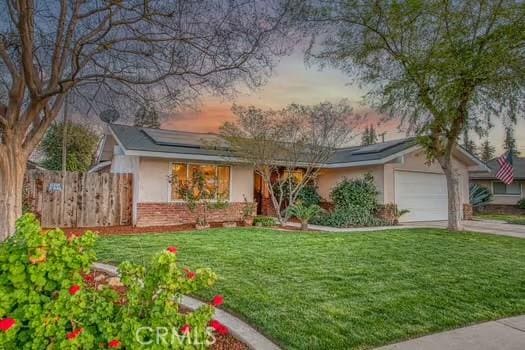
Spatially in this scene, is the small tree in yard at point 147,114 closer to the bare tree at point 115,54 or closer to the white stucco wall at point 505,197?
the bare tree at point 115,54

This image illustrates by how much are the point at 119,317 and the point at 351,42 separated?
476 inches

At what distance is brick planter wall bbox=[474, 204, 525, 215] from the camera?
77.4ft

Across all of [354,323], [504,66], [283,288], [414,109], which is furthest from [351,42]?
[354,323]

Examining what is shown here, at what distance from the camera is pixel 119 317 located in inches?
95.3

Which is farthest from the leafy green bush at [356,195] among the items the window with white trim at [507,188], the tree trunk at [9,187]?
the window with white trim at [507,188]

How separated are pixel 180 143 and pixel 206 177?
1.62 m

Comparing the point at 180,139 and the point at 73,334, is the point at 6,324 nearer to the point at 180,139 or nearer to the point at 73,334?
the point at 73,334

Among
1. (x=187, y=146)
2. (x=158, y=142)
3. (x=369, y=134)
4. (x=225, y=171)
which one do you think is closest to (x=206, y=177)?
(x=225, y=171)

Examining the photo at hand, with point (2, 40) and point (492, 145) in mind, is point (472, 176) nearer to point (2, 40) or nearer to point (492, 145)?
point (2, 40)

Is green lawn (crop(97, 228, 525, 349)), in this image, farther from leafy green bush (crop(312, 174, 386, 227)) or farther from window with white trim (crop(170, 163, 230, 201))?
leafy green bush (crop(312, 174, 386, 227))

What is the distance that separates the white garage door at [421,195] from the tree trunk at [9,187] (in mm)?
13630

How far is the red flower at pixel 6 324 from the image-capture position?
7.11 ft

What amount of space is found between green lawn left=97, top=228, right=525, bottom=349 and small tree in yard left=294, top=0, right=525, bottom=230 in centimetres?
419

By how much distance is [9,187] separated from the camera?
5988 mm
